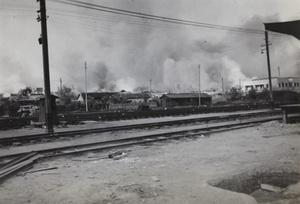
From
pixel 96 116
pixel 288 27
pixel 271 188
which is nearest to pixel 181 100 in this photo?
pixel 96 116

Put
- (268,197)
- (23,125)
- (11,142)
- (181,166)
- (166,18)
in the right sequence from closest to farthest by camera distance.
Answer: (268,197)
(181,166)
(11,142)
(166,18)
(23,125)

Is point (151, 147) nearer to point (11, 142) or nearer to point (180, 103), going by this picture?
point (11, 142)

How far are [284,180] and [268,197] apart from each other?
3.50 feet

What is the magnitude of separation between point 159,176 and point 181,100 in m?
56.8

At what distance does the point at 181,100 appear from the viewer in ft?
205

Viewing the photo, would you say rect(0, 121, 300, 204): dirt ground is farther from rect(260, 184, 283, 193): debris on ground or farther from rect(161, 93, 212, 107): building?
rect(161, 93, 212, 107): building

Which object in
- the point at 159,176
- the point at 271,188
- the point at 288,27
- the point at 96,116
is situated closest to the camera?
the point at 271,188

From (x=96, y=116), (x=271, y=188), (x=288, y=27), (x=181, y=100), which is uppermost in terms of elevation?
(x=288, y=27)

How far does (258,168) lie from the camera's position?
642 centimetres

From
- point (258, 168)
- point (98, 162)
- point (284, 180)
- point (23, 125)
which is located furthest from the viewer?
point (23, 125)

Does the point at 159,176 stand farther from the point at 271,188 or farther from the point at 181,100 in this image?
the point at 181,100

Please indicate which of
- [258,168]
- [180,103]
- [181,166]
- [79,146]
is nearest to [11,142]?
[79,146]

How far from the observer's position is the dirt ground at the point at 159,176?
191 inches

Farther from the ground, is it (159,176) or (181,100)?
(181,100)
